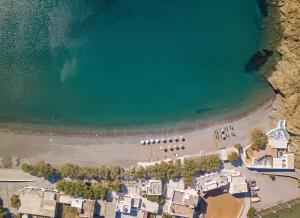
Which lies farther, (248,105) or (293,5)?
(248,105)

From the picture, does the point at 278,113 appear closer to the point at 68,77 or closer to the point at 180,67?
the point at 180,67

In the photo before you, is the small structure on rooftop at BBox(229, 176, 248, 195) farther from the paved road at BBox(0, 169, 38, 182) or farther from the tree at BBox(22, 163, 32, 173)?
the tree at BBox(22, 163, 32, 173)

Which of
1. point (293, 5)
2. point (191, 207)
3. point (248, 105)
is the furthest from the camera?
point (248, 105)

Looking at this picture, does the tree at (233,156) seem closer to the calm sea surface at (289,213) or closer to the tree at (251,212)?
the tree at (251,212)

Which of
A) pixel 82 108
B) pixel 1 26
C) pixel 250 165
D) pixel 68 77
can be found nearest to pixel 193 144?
pixel 250 165

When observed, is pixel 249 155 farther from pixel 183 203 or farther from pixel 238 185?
pixel 183 203

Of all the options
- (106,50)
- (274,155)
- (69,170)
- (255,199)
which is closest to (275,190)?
(255,199)
